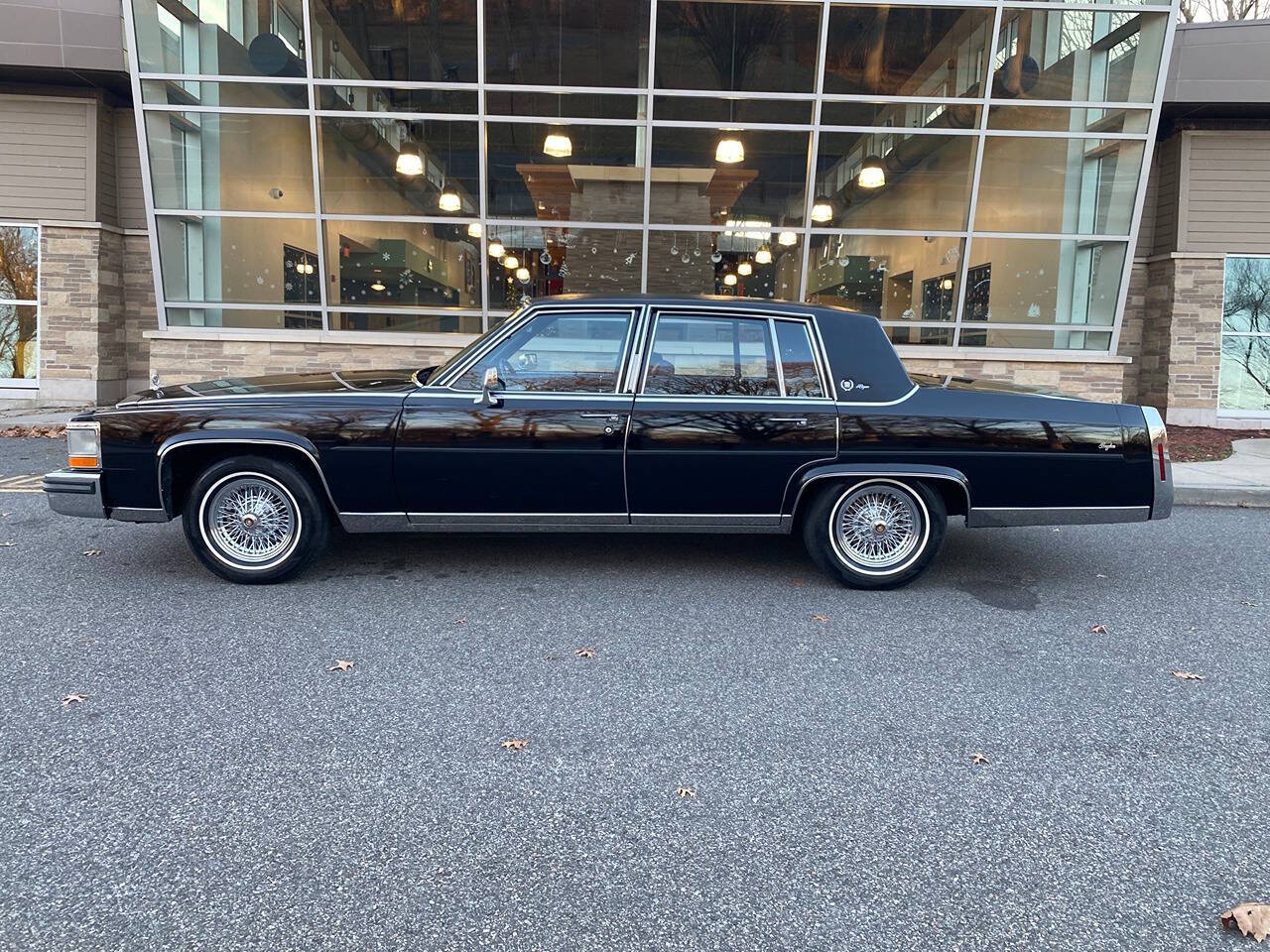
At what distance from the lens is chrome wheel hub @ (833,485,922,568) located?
5.05 metres

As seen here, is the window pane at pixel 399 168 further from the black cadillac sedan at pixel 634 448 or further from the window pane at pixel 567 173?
the black cadillac sedan at pixel 634 448

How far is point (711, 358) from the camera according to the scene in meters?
5.05

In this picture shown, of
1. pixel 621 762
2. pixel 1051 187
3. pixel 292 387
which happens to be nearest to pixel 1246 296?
pixel 1051 187

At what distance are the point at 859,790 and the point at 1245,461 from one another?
382 inches

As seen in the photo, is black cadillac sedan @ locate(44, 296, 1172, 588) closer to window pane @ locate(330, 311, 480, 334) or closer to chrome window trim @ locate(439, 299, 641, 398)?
chrome window trim @ locate(439, 299, 641, 398)

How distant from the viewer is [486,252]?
12.3 metres

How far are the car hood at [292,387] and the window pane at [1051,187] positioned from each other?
Result: 394 inches

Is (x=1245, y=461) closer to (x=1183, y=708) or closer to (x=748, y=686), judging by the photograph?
(x=1183, y=708)

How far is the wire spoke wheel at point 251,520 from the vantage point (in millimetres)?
4867

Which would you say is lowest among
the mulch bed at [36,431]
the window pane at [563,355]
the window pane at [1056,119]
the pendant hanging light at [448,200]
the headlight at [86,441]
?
the mulch bed at [36,431]

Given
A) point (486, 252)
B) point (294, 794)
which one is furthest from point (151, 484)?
point (486, 252)

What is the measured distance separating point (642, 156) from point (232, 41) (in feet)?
19.1

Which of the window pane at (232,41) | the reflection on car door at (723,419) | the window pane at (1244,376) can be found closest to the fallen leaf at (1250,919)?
the reflection on car door at (723,419)

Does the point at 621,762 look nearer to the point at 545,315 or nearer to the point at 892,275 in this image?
the point at 545,315
